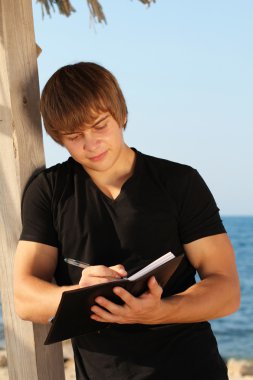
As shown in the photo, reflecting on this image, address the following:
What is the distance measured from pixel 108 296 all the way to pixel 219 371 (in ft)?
1.82

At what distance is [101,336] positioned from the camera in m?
2.52

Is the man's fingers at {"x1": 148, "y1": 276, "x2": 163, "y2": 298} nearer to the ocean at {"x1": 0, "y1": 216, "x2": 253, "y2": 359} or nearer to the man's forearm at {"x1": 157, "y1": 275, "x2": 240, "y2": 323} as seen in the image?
the man's forearm at {"x1": 157, "y1": 275, "x2": 240, "y2": 323}

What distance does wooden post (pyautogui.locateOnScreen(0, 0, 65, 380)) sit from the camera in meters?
2.71

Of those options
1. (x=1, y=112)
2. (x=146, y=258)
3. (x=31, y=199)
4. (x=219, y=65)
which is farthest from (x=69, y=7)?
(x=219, y=65)

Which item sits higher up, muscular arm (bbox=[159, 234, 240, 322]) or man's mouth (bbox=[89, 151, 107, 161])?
man's mouth (bbox=[89, 151, 107, 161])

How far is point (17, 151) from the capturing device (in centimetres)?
271

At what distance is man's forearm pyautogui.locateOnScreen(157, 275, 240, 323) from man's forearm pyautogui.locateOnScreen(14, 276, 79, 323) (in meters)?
0.30

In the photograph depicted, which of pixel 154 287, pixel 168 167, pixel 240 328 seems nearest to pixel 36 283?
pixel 154 287

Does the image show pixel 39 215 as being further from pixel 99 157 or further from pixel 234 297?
pixel 234 297

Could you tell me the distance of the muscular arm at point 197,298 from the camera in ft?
7.23

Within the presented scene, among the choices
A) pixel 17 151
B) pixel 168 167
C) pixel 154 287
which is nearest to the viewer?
pixel 154 287

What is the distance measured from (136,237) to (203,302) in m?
0.31

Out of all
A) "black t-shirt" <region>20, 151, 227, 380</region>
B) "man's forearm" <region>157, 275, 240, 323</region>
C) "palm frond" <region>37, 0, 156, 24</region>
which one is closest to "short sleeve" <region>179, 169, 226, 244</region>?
"black t-shirt" <region>20, 151, 227, 380</region>

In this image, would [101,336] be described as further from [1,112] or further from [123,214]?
[1,112]
